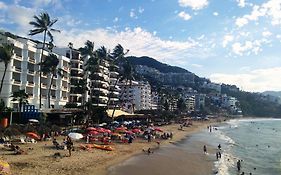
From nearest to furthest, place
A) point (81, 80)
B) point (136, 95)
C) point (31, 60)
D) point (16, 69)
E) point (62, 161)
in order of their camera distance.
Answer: point (62, 161) < point (16, 69) < point (31, 60) < point (81, 80) < point (136, 95)

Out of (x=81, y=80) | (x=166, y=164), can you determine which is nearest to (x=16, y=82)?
(x=81, y=80)

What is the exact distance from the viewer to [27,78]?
6306cm

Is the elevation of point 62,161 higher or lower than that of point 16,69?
lower

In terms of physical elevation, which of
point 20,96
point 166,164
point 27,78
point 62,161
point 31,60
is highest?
point 31,60

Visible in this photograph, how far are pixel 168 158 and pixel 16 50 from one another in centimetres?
3305

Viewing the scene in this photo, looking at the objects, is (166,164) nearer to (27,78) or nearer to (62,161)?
(62,161)

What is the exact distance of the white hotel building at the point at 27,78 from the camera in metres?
A: 57.9

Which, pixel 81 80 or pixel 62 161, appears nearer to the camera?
pixel 62 161

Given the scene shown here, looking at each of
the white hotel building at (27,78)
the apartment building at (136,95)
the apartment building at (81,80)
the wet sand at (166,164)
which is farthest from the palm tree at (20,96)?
the apartment building at (136,95)

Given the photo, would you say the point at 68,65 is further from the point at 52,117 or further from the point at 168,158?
the point at 168,158

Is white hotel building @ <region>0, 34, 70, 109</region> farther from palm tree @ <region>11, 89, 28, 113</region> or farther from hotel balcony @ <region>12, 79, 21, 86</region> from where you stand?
palm tree @ <region>11, 89, 28, 113</region>

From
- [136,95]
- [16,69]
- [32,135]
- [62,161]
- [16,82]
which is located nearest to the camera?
[62,161]

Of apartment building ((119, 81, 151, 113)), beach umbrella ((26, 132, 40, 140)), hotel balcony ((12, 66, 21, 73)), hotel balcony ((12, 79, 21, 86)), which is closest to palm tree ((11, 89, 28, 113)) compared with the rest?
hotel balcony ((12, 79, 21, 86))

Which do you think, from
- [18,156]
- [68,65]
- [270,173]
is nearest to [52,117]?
[68,65]
